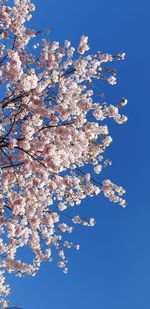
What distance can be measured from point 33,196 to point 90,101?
3.16m

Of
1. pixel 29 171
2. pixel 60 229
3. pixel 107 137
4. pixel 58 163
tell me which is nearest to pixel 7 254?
pixel 60 229

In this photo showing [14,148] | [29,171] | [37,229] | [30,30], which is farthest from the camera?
[30,30]

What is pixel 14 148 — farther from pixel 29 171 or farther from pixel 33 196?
pixel 33 196

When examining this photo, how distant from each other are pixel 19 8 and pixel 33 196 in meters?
5.81

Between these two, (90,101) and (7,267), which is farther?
(7,267)

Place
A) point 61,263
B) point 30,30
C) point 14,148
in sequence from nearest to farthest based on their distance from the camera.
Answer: point 14,148 → point 30,30 → point 61,263

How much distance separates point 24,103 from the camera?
10.8 meters

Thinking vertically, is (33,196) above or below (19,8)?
below

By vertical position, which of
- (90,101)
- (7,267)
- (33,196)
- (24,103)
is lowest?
(7,267)

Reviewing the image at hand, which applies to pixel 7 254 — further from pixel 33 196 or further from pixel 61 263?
pixel 61 263

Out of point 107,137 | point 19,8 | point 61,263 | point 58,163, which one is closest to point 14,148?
point 58,163

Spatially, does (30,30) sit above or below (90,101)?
above

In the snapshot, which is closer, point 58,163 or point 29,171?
point 58,163

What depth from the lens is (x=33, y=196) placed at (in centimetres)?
1193
